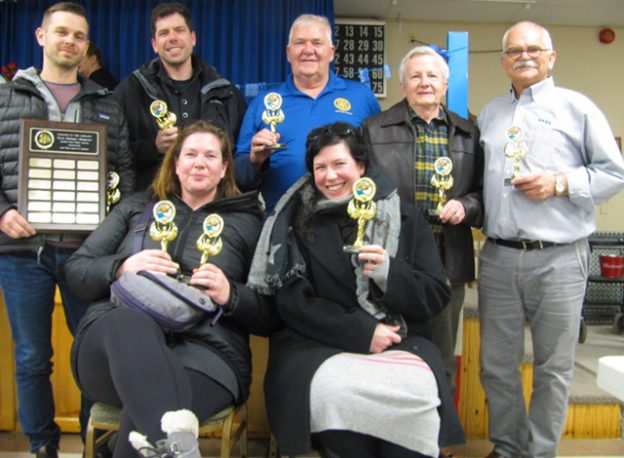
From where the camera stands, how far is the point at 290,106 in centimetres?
255

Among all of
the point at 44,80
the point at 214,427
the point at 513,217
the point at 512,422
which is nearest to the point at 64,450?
the point at 214,427

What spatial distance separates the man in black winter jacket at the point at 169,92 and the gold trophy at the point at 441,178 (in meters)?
0.97

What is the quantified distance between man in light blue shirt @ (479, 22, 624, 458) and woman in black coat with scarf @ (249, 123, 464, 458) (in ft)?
1.41

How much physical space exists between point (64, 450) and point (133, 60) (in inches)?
152

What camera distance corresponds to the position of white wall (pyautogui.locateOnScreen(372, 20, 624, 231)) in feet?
19.7

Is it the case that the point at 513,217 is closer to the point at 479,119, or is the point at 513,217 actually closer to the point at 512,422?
the point at 479,119

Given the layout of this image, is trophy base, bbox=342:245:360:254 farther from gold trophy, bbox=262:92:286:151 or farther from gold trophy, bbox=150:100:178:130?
gold trophy, bbox=150:100:178:130

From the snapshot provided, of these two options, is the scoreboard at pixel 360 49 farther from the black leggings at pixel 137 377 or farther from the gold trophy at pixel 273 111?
the black leggings at pixel 137 377

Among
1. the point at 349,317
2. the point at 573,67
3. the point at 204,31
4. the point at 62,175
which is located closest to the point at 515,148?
the point at 349,317

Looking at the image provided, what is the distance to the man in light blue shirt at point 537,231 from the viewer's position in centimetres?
217

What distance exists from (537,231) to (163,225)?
1.41m

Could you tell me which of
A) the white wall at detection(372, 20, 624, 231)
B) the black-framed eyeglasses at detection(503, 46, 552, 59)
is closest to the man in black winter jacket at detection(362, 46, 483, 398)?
the black-framed eyeglasses at detection(503, 46, 552, 59)

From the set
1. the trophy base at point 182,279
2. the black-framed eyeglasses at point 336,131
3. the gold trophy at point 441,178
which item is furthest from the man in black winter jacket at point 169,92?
the gold trophy at point 441,178

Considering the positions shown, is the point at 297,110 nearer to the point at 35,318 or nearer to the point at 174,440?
the point at 35,318
